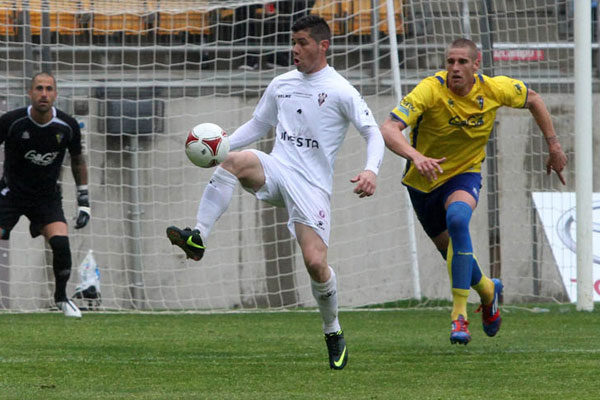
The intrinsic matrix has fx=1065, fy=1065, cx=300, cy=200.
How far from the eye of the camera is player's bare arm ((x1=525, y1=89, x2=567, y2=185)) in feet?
23.0

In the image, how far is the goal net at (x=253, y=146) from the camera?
1185 centimetres

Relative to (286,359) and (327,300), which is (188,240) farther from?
(286,359)

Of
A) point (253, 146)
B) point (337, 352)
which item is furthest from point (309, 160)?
point (253, 146)

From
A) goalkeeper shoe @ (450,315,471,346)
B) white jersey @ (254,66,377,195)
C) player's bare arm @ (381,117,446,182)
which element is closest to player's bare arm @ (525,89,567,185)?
player's bare arm @ (381,117,446,182)

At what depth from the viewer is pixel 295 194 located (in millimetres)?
6039

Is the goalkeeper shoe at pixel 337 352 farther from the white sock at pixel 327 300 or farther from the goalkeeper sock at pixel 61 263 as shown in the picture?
the goalkeeper sock at pixel 61 263

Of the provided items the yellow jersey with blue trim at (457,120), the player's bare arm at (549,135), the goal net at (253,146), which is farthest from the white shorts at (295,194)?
the goal net at (253,146)

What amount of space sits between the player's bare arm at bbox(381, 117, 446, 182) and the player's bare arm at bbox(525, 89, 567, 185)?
3.63 ft

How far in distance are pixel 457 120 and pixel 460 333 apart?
1440 mm

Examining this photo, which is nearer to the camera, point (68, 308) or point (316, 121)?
point (316, 121)

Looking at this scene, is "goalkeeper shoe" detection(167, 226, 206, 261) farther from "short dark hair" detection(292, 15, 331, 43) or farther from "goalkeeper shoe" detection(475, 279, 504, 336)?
"goalkeeper shoe" detection(475, 279, 504, 336)

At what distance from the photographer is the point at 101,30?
12.0 meters

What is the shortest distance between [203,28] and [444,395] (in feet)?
26.9

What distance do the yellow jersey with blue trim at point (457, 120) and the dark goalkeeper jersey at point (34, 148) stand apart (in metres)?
3.40
